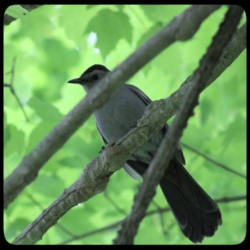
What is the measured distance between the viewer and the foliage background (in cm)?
409

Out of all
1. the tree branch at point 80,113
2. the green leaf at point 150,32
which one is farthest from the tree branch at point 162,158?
the green leaf at point 150,32

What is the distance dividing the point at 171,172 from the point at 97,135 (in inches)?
43.8

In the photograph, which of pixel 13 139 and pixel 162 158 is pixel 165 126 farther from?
pixel 162 158

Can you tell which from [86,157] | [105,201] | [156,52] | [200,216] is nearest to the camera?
[156,52]

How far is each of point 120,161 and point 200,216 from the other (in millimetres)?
1242

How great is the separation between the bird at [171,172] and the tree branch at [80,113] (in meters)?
2.13

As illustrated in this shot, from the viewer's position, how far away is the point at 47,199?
4.84m

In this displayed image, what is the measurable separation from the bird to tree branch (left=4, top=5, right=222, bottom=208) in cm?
213

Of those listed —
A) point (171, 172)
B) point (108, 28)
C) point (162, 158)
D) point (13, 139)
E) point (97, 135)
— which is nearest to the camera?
point (162, 158)

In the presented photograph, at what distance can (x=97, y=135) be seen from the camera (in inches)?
196

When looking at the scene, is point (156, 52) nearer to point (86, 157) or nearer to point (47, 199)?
point (86, 157)

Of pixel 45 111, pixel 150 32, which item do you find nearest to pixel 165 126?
pixel 150 32

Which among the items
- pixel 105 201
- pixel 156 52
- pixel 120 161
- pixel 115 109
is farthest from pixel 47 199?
pixel 156 52

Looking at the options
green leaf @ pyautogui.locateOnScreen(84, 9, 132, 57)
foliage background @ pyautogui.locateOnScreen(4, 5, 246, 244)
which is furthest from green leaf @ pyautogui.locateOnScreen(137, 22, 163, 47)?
green leaf @ pyautogui.locateOnScreen(84, 9, 132, 57)
